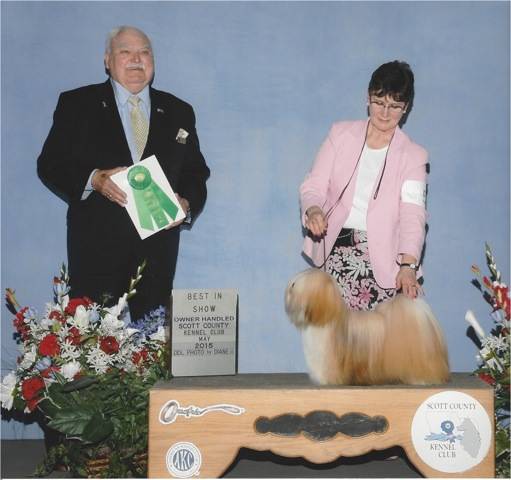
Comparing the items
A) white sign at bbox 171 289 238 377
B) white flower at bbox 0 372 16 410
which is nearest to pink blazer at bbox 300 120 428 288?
white sign at bbox 171 289 238 377

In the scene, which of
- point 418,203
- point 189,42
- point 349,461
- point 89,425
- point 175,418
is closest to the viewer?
point 175,418

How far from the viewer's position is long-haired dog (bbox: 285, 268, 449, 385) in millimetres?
2854

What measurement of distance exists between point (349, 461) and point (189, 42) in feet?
7.03

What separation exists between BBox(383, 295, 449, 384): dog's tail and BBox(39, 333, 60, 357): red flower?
1.32 metres

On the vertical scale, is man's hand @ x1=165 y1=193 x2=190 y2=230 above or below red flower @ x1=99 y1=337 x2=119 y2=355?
above

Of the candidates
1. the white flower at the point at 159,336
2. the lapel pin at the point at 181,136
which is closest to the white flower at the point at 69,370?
the white flower at the point at 159,336

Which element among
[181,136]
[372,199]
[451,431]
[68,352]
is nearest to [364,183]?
[372,199]

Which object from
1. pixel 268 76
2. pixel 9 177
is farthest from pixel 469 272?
pixel 9 177

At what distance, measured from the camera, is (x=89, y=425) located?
3.04 m

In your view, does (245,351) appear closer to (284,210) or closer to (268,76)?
(284,210)

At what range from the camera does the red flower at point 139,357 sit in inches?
132

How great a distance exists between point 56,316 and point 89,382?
34cm

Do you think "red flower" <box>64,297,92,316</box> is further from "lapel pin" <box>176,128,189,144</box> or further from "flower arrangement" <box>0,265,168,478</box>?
"lapel pin" <box>176,128,189,144</box>

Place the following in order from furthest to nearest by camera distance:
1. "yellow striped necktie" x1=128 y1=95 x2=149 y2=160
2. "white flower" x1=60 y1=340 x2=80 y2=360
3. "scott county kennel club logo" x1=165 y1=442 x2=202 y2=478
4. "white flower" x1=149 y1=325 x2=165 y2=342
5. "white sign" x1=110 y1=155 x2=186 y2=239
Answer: "yellow striped necktie" x1=128 y1=95 x2=149 y2=160 → "white sign" x1=110 y1=155 x2=186 y2=239 → "white flower" x1=149 y1=325 x2=165 y2=342 → "white flower" x1=60 y1=340 x2=80 y2=360 → "scott county kennel club logo" x1=165 y1=442 x2=202 y2=478
